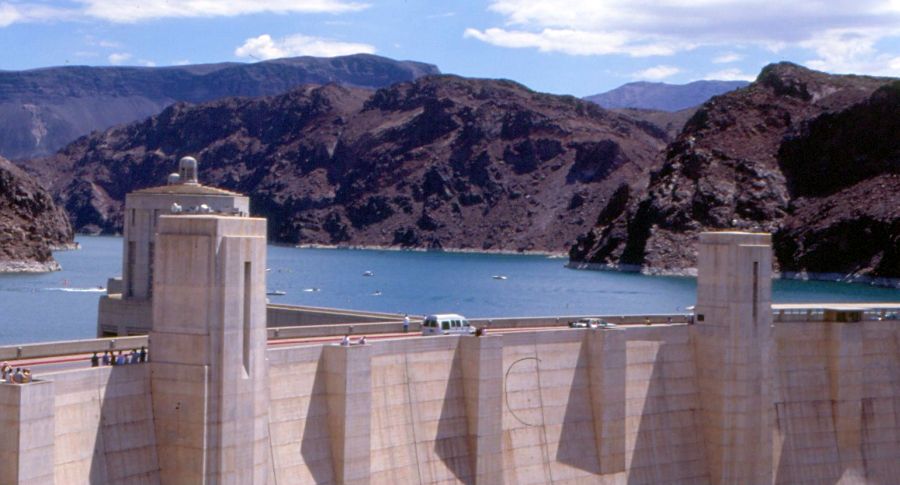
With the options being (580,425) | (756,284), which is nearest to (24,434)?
(580,425)

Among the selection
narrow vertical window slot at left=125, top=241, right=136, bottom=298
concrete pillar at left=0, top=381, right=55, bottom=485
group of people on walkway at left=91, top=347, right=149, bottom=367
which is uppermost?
narrow vertical window slot at left=125, top=241, right=136, bottom=298

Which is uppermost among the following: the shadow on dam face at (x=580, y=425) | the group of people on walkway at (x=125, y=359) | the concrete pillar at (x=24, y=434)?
the group of people on walkway at (x=125, y=359)

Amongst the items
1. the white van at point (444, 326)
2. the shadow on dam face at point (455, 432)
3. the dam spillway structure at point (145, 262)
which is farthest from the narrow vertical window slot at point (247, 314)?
the dam spillway structure at point (145, 262)

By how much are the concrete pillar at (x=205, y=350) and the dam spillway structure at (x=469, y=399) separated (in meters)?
0.03

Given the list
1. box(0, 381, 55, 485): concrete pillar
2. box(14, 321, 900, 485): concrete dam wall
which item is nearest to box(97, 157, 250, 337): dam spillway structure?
box(14, 321, 900, 485): concrete dam wall

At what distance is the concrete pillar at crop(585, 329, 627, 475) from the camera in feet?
106

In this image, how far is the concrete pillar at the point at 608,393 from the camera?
3225cm

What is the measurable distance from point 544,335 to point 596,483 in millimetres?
4137

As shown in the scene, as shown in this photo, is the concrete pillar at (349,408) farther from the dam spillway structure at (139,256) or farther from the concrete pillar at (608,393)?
the dam spillway structure at (139,256)

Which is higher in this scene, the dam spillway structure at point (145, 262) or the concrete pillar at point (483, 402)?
the dam spillway structure at point (145, 262)

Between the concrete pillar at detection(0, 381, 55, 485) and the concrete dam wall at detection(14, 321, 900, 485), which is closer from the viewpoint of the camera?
the concrete pillar at detection(0, 381, 55, 485)

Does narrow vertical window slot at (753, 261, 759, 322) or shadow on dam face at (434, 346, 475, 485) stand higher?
narrow vertical window slot at (753, 261, 759, 322)

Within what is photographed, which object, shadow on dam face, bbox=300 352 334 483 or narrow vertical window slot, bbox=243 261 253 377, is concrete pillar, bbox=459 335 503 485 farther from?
narrow vertical window slot, bbox=243 261 253 377

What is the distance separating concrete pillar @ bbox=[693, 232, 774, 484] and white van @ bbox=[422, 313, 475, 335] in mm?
7123
